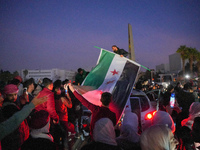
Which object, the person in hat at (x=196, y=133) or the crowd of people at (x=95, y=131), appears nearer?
the crowd of people at (x=95, y=131)

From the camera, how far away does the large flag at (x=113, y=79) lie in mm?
4641

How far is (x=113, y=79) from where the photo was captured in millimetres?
5164

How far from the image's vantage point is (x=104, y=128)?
2.46 m

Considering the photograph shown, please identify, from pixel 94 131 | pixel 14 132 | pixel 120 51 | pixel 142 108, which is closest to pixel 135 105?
pixel 142 108

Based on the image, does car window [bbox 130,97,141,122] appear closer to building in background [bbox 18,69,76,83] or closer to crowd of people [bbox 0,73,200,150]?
crowd of people [bbox 0,73,200,150]

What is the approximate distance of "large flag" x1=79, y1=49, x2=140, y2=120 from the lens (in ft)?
15.2

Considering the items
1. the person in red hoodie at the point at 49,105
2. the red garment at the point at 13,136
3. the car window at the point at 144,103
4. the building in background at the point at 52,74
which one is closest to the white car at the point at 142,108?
the car window at the point at 144,103

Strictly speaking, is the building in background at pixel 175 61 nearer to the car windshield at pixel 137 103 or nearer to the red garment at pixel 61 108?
the car windshield at pixel 137 103

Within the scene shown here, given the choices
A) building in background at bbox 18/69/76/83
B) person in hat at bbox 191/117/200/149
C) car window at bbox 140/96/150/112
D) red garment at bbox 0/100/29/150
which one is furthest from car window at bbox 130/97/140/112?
building in background at bbox 18/69/76/83

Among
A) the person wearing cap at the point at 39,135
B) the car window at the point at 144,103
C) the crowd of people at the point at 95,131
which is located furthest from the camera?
the car window at the point at 144,103

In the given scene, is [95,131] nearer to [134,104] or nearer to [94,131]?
[94,131]

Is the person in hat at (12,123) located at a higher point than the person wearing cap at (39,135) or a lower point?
higher

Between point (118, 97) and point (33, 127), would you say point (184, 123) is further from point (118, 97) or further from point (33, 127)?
point (33, 127)

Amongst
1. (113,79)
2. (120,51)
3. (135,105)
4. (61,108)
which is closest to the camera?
(61,108)
